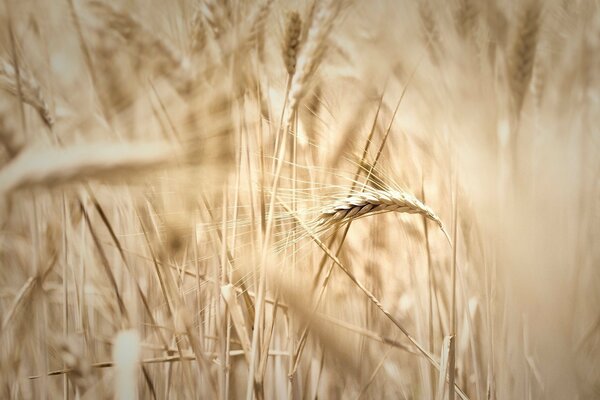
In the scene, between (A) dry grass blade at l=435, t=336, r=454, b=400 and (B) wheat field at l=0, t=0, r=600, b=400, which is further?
(B) wheat field at l=0, t=0, r=600, b=400

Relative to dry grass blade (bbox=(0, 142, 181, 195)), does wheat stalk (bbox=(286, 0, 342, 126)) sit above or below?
above

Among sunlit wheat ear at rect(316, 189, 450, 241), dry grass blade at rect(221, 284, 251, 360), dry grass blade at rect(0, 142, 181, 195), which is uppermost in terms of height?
dry grass blade at rect(0, 142, 181, 195)

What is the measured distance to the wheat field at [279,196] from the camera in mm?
1009

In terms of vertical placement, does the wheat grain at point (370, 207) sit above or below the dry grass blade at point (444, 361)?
above

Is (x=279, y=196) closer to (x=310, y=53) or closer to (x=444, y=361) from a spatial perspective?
(x=310, y=53)

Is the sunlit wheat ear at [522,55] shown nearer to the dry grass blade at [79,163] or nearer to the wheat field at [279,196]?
the wheat field at [279,196]

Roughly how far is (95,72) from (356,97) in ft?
1.57

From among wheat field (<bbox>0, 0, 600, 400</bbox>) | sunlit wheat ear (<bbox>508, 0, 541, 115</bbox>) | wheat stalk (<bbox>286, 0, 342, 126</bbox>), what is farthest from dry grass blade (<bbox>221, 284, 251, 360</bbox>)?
sunlit wheat ear (<bbox>508, 0, 541, 115</bbox>)

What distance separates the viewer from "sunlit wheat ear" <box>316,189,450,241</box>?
0.96 meters

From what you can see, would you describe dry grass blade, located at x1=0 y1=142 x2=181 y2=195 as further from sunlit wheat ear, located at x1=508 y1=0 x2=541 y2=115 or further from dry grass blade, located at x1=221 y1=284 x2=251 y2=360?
sunlit wheat ear, located at x1=508 y1=0 x2=541 y2=115

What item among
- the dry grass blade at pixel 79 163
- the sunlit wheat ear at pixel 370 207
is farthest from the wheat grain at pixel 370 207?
the dry grass blade at pixel 79 163

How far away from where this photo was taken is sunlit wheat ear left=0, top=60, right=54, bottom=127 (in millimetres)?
1025

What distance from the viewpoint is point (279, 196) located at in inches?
39.9

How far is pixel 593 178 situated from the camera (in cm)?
108
